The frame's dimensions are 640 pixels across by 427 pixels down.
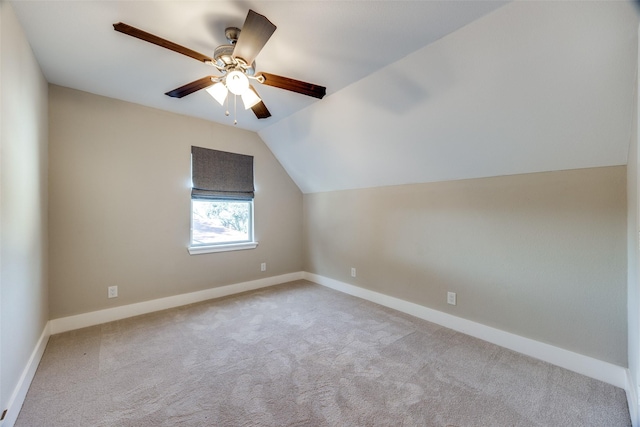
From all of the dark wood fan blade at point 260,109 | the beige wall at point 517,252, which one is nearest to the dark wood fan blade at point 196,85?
the dark wood fan blade at point 260,109

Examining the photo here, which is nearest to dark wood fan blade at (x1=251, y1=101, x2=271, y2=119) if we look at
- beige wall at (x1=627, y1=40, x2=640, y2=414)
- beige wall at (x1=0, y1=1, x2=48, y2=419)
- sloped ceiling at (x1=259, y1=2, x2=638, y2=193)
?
sloped ceiling at (x1=259, y1=2, x2=638, y2=193)

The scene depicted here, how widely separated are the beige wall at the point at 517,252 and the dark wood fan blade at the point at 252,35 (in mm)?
2196

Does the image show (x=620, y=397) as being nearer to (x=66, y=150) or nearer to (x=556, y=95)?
(x=556, y=95)

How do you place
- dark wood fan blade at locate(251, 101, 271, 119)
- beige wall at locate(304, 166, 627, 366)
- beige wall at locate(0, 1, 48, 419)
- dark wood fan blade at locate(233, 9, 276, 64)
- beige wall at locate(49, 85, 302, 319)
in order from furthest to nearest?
beige wall at locate(49, 85, 302, 319), dark wood fan blade at locate(251, 101, 271, 119), beige wall at locate(304, 166, 627, 366), beige wall at locate(0, 1, 48, 419), dark wood fan blade at locate(233, 9, 276, 64)

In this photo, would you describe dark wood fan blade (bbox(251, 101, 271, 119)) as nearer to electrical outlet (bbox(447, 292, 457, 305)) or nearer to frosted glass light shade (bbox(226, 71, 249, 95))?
frosted glass light shade (bbox(226, 71, 249, 95))

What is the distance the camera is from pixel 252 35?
1.47 m

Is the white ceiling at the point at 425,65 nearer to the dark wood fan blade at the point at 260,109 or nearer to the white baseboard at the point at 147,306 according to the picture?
the dark wood fan blade at the point at 260,109

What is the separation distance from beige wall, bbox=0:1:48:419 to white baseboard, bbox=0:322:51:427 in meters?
0.02

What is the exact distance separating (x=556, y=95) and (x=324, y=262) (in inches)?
128

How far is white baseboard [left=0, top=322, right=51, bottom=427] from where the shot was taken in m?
1.48

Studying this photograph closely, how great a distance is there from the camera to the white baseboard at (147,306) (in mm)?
2660

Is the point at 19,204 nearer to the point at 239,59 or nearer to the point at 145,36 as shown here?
the point at 145,36

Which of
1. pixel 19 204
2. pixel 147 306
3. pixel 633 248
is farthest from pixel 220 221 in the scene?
pixel 633 248

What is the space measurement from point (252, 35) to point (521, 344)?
3.05 metres
